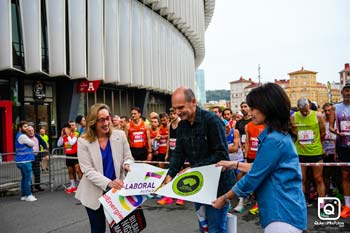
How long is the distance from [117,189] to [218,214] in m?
1.05

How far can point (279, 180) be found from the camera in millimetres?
2395

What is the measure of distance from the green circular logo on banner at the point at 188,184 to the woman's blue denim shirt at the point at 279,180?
92 cm

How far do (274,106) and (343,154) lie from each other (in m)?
5.06

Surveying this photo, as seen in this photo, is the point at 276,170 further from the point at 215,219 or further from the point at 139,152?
the point at 139,152

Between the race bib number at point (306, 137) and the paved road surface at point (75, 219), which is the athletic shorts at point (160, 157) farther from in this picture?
the race bib number at point (306, 137)

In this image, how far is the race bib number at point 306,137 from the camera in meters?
6.79

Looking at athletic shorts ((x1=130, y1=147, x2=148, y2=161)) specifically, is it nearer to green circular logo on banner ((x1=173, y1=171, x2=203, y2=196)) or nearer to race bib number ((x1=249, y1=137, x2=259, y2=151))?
race bib number ((x1=249, y1=137, x2=259, y2=151))

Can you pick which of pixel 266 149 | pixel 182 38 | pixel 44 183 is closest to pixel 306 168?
pixel 266 149

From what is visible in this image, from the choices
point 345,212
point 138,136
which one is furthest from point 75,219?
point 345,212

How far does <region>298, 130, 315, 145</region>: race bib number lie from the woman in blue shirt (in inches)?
183

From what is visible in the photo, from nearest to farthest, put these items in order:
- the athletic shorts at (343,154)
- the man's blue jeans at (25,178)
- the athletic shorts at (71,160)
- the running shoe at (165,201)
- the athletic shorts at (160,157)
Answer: the athletic shorts at (343,154), the running shoe at (165,201), the man's blue jeans at (25,178), the athletic shorts at (160,157), the athletic shorts at (71,160)

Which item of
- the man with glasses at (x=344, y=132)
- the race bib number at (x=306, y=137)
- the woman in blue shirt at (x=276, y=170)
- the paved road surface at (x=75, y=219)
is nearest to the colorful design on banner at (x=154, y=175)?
Result: the woman in blue shirt at (x=276, y=170)

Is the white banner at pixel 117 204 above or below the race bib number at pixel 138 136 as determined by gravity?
below

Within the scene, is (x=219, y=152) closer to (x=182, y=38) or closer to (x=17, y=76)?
(x=17, y=76)
